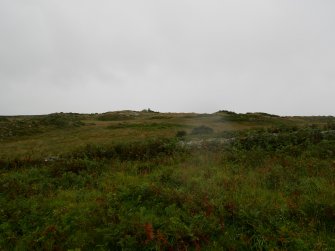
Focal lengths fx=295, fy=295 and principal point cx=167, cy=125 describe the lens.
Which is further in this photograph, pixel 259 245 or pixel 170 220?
pixel 170 220

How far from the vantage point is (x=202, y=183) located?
959cm

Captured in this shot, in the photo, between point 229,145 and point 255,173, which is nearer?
point 255,173

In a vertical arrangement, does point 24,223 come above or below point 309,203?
below

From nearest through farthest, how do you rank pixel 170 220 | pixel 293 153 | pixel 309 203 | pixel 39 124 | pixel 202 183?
pixel 170 220 → pixel 309 203 → pixel 202 183 → pixel 293 153 → pixel 39 124

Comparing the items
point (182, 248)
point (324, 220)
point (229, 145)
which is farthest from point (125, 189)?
point (229, 145)

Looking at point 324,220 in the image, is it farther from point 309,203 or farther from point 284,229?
point 284,229

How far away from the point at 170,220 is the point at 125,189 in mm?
2380

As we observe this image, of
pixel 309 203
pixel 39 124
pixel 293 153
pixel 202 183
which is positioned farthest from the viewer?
pixel 39 124

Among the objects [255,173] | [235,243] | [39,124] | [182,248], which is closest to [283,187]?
[255,173]

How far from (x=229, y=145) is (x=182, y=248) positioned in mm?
10326

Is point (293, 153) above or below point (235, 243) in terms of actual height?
above

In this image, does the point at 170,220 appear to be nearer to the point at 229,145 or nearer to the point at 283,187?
the point at 283,187

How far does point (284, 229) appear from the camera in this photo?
6.31 m

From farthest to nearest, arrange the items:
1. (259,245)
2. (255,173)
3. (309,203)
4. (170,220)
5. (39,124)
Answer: (39,124) → (255,173) → (309,203) → (170,220) → (259,245)
